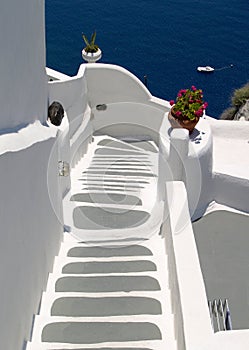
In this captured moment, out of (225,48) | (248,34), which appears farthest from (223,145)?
(248,34)

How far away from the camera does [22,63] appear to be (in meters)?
5.67

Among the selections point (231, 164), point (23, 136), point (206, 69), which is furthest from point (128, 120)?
point (206, 69)

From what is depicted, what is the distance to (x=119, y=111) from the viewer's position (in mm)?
11547

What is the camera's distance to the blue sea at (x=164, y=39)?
3309cm

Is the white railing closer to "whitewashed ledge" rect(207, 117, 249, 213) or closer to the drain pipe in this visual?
the drain pipe

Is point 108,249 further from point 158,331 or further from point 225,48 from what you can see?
point 225,48

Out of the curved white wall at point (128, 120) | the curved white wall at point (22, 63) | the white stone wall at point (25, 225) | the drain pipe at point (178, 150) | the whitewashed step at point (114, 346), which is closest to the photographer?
the white stone wall at point (25, 225)

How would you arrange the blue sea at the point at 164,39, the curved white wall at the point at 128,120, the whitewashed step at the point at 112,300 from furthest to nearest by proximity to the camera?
1. the blue sea at the point at 164,39
2. the curved white wall at the point at 128,120
3. the whitewashed step at the point at 112,300

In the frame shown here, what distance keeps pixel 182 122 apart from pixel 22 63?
9.17 feet

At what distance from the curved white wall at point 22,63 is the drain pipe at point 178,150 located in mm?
1700

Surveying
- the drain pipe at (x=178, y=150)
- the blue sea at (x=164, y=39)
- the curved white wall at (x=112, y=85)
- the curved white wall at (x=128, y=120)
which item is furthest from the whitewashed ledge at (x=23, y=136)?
the blue sea at (x=164, y=39)

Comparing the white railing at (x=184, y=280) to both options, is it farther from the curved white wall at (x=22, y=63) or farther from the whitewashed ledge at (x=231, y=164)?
the curved white wall at (x=22, y=63)

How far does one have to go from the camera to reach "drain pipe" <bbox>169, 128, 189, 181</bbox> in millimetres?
7164

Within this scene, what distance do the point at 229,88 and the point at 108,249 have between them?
84.2 ft
